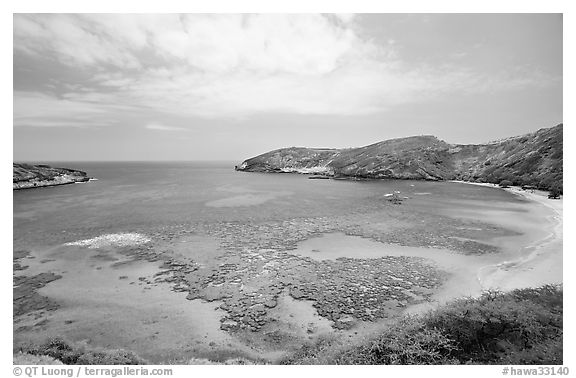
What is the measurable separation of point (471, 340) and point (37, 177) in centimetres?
7395

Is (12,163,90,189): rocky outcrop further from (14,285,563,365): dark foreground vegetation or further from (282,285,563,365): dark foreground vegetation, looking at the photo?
(282,285,563,365): dark foreground vegetation

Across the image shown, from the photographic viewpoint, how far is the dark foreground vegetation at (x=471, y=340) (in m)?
6.07

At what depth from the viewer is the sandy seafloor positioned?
31.0 ft

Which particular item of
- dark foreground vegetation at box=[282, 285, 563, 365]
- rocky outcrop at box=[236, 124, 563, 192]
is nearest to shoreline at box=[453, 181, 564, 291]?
dark foreground vegetation at box=[282, 285, 563, 365]

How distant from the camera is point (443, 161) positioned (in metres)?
77.0

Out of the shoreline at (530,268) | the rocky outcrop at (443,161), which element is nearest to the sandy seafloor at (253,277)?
the shoreline at (530,268)

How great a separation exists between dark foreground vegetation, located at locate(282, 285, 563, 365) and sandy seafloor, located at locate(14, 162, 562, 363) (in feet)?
6.74

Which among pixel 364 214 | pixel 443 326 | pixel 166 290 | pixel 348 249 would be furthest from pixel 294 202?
pixel 443 326

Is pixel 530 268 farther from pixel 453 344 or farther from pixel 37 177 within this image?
pixel 37 177

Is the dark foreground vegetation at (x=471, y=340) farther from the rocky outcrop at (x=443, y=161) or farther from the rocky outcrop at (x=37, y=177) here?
the rocky outcrop at (x=37, y=177)

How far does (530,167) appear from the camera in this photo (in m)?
52.0
